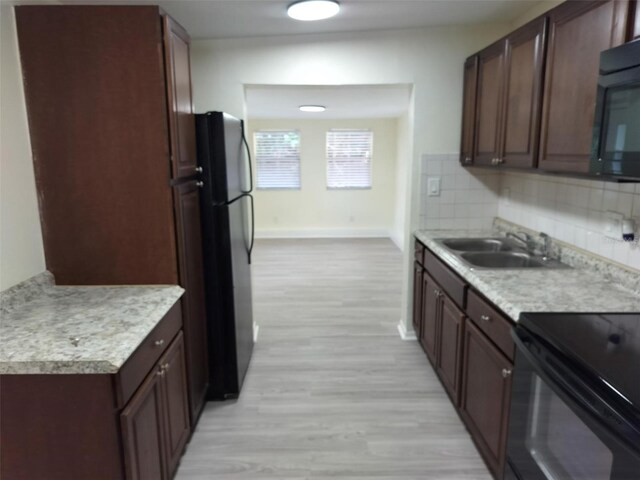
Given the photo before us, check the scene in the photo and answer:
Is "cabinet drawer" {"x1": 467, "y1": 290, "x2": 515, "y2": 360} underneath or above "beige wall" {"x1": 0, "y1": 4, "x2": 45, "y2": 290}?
underneath

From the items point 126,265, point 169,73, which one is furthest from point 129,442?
point 169,73

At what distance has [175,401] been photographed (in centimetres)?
196

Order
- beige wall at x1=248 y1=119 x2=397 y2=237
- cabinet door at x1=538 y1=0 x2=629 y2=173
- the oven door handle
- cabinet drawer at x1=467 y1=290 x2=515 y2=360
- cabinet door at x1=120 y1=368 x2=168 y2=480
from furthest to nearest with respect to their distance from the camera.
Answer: beige wall at x1=248 y1=119 x2=397 y2=237, cabinet drawer at x1=467 y1=290 x2=515 y2=360, cabinet door at x1=538 y1=0 x2=629 y2=173, cabinet door at x1=120 y1=368 x2=168 y2=480, the oven door handle

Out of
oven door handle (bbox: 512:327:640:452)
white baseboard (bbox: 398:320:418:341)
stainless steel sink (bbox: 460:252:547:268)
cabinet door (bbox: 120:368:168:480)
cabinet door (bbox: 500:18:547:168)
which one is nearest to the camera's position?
Result: oven door handle (bbox: 512:327:640:452)

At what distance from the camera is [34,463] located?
1403mm

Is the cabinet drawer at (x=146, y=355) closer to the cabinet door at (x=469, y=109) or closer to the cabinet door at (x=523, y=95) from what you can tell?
the cabinet door at (x=523, y=95)

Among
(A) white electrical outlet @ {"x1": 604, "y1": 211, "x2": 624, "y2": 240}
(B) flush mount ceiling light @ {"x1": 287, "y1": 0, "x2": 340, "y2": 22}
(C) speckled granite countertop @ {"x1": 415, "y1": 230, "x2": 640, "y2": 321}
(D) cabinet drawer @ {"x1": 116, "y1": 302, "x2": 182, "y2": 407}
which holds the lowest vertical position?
(D) cabinet drawer @ {"x1": 116, "y1": 302, "x2": 182, "y2": 407}

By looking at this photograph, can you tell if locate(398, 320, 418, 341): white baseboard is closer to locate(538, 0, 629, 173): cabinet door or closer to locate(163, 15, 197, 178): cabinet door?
locate(538, 0, 629, 173): cabinet door

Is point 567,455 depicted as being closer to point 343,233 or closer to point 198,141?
point 198,141

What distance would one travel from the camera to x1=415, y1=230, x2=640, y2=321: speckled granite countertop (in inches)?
65.4

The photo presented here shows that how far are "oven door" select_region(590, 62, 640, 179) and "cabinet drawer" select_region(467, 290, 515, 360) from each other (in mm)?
684

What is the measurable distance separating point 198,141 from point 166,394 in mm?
1289

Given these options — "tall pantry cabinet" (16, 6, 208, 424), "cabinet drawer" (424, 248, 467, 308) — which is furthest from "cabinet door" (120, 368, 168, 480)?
"cabinet drawer" (424, 248, 467, 308)

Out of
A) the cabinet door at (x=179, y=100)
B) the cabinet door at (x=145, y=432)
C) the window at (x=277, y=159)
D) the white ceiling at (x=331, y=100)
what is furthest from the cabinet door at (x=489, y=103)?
the window at (x=277, y=159)
